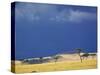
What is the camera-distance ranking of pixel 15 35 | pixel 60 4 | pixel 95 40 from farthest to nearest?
pixel 95 40
pixel 60 4
pixel 15 35

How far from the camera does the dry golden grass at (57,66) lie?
2193 millimetres

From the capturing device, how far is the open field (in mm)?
2197

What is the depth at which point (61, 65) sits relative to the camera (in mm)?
2336

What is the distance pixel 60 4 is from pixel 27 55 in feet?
1.89

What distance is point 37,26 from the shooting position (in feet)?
7.37

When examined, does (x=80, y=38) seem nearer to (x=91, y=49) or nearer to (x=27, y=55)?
(x=91, y=49)

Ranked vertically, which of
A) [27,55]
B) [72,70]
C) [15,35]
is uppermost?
[15,35]

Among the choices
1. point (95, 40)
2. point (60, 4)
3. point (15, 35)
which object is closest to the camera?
point (15, 35)

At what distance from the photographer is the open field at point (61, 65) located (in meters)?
2.20

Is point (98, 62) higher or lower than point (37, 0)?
lower

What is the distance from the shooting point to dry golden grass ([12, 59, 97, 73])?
7.20ft

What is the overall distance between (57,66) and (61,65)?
4cm

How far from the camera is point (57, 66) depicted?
2318mm

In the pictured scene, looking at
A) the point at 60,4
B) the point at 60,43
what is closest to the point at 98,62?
the point at 60,43
